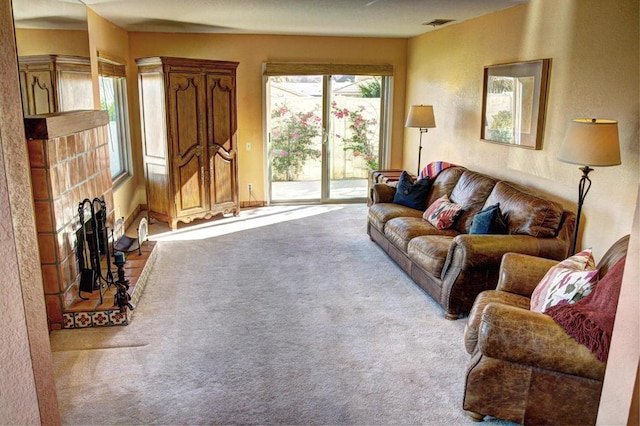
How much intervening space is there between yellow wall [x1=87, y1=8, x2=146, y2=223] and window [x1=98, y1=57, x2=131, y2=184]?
0.12 m

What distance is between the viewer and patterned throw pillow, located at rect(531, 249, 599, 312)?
7.83 feet

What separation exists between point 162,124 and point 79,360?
3411 millimetres

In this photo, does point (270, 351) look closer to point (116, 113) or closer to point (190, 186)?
point (190, 186)

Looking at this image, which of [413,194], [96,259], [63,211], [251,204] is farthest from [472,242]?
[251,204]

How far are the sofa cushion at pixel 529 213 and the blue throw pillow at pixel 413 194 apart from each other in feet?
3.93

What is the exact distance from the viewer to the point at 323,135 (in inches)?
281

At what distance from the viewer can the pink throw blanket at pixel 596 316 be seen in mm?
2094

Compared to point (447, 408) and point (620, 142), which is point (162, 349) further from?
point (620, 142)

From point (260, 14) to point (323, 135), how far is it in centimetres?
250

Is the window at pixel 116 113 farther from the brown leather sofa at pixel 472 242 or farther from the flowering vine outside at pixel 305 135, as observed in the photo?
the brown leather sofa at pixel 472 242

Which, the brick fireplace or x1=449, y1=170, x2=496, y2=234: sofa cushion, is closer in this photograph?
the brick fireplace

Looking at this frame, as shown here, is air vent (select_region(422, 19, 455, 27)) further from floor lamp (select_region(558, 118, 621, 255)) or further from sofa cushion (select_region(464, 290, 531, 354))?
sofa cushion (select_region(464, 290, 531, 354))

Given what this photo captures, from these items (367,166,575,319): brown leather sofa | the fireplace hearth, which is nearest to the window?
the fireplace hearth

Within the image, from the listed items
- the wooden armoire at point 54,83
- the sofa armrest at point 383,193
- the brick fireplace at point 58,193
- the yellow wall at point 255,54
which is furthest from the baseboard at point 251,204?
the brick fireplace at point 58,193
